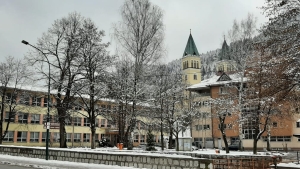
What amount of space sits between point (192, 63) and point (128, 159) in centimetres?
8081

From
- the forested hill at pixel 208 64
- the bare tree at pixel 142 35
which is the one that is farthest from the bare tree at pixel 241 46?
the forested hill at pixel 208 64

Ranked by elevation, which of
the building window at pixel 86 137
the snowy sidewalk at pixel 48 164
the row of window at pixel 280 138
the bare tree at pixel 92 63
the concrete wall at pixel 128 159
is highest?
the bare tree at pixel 92 63

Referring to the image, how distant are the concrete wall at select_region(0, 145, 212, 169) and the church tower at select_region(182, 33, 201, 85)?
73757 mm

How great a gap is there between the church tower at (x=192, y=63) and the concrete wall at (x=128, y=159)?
7376 cm

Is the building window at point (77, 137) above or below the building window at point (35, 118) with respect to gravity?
below

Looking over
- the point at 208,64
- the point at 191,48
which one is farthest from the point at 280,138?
the point at 208,64

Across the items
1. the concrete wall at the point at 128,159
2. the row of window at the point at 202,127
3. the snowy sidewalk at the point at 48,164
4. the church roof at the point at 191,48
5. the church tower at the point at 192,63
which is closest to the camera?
the concrete wall at the point at 128,159

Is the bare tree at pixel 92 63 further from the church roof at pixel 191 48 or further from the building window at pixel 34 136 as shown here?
the church roof at pixel 191 48

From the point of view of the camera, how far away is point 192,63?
94.9m

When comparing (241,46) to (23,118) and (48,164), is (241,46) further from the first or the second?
(23,118)

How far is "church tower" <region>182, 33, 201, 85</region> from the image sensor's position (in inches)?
3701

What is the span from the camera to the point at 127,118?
29.2m

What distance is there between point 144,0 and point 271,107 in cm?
1594

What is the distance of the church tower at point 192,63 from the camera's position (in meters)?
94.0
